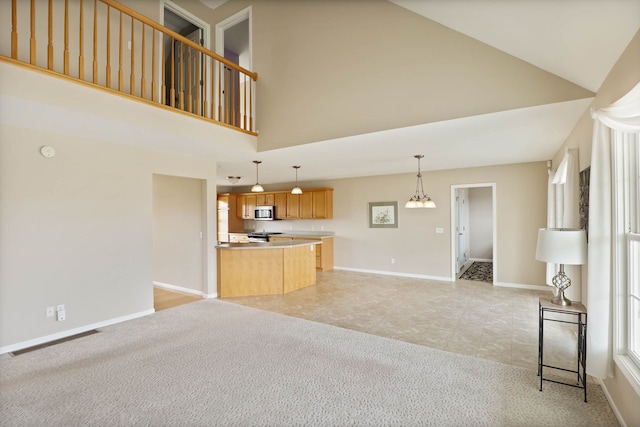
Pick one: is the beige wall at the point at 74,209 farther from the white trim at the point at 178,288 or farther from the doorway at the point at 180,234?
the white trim at the point at 178,288

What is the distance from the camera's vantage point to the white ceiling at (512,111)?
1935 millimetres

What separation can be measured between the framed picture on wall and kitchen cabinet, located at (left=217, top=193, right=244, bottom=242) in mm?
4658

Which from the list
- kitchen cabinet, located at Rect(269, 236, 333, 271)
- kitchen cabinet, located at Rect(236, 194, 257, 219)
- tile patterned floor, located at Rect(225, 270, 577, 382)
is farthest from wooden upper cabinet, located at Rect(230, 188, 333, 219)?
tile patterned floor, located at Rect(225, 270, 577, 382)

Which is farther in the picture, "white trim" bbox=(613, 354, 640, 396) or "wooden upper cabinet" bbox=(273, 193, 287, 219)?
"wooden upper cabinet" bbox=(273, 193, 287, 219)

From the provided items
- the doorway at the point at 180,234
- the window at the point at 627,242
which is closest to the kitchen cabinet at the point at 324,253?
the doorway at the point at 180,234

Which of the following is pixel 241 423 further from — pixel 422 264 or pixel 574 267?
pixel 422 264

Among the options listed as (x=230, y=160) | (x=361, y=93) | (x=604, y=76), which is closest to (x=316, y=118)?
(x=361, y=93)

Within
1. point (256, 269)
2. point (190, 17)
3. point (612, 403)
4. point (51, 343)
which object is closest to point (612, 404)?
point (612, 403)

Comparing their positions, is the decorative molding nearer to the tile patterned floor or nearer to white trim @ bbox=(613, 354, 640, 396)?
the tile patterned floor

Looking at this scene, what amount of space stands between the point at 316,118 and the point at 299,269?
303 centimetres

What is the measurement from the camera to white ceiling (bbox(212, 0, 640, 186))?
6.35 feet

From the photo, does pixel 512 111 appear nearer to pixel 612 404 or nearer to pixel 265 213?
pixel 612 404

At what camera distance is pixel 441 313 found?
4418 mm

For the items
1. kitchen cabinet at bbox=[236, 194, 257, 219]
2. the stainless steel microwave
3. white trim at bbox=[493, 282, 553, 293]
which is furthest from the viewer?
kitchen cabinet at bbox=[236, 194, 257, 219]
